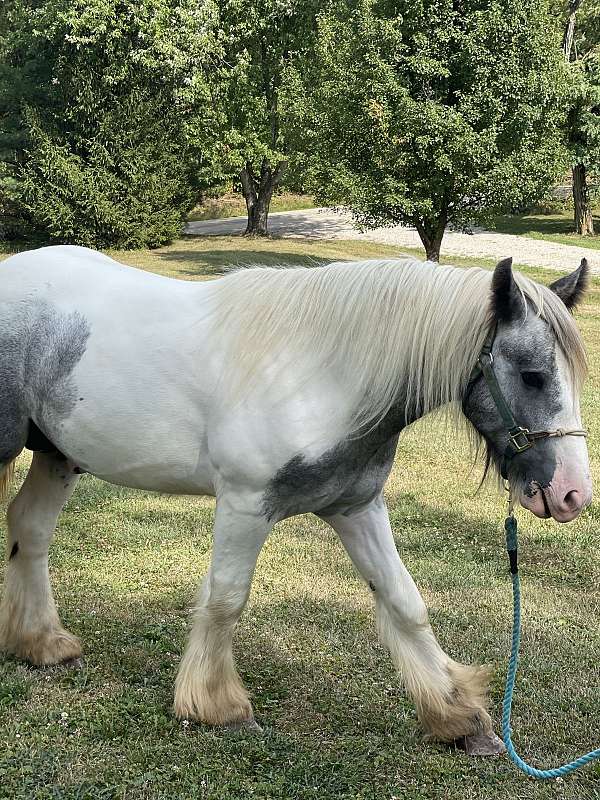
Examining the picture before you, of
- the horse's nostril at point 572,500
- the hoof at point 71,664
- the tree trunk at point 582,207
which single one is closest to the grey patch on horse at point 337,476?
the horse's nostril at point 572,500

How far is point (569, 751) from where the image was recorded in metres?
3.45

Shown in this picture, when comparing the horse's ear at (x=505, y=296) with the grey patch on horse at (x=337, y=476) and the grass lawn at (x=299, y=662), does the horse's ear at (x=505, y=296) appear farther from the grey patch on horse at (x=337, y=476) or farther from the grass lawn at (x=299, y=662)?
the grass lawn at (x=299, y=662)

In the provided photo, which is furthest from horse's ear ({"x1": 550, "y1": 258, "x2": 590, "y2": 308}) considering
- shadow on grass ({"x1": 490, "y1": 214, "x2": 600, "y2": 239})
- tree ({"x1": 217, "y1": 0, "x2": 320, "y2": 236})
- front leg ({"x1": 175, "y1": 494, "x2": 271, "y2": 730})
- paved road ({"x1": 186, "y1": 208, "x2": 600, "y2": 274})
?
shadow on grass ({"x1": 490, "y1": 214, "x2": 600, "y2": 239})

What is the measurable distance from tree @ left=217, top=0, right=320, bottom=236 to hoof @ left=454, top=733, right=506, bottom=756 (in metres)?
21.4

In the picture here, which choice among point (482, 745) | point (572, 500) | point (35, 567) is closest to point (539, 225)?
point (35, 567)

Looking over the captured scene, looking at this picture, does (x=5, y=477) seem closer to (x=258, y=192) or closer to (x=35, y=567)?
(x=35, y=567)

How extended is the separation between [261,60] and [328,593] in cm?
2224

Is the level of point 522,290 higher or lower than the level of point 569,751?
higher

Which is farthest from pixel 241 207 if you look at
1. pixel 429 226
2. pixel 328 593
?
pixel 328 593

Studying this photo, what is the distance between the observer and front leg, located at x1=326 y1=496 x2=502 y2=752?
340 centimetres

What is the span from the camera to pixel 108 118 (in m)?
22.9

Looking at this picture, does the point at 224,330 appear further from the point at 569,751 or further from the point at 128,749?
the point at 569,751

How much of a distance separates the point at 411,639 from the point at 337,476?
810 millimetres

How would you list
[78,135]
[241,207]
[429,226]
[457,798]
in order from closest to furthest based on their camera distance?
[457,798] → [429,226] → [78,135] → [241,207]
